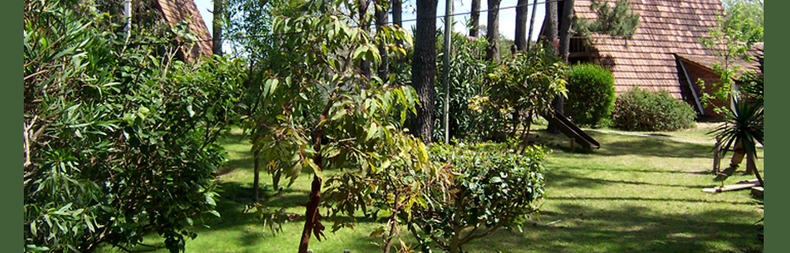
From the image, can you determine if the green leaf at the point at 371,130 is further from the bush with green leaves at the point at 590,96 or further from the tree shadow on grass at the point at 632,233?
the bush with green leaves at the point at 590,96

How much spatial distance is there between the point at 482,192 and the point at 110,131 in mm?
3133

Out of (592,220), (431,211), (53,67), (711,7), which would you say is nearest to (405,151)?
(431,211)

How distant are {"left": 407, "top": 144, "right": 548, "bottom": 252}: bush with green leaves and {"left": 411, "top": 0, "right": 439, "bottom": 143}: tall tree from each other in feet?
18.6

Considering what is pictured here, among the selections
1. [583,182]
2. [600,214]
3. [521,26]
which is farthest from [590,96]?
[600,214]

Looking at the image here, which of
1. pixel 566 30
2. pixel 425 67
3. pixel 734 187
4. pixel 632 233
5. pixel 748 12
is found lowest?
pixel 632 233

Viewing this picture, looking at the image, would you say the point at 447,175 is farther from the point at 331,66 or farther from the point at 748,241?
the point at 748,241

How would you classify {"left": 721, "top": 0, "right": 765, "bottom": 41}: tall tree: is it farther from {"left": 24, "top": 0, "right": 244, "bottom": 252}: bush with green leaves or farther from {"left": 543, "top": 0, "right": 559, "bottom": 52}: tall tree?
{"left": 24, "top": 0, "right": 244, "bottom": 252}: bush with green leaves

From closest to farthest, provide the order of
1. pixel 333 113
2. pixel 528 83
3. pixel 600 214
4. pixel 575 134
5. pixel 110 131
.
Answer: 1. pixel 333 113
2. pixel 110 131
3. pixel 600 214
4. pixel 528 83
5. pixel 575 134

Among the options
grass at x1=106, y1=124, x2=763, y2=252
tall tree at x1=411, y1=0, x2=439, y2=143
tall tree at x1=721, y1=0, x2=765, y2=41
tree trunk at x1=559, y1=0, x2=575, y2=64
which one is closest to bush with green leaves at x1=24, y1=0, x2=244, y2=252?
grass at x1=106, y1=124, x2=763, y2=252

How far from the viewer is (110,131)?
4.55m

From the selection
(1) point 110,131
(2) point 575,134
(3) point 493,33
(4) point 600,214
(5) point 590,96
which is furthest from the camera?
(5) point 590,96

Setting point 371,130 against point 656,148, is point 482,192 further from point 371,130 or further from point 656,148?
point 656,148

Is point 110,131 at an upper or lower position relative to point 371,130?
lower

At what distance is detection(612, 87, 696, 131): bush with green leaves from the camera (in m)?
19.5
